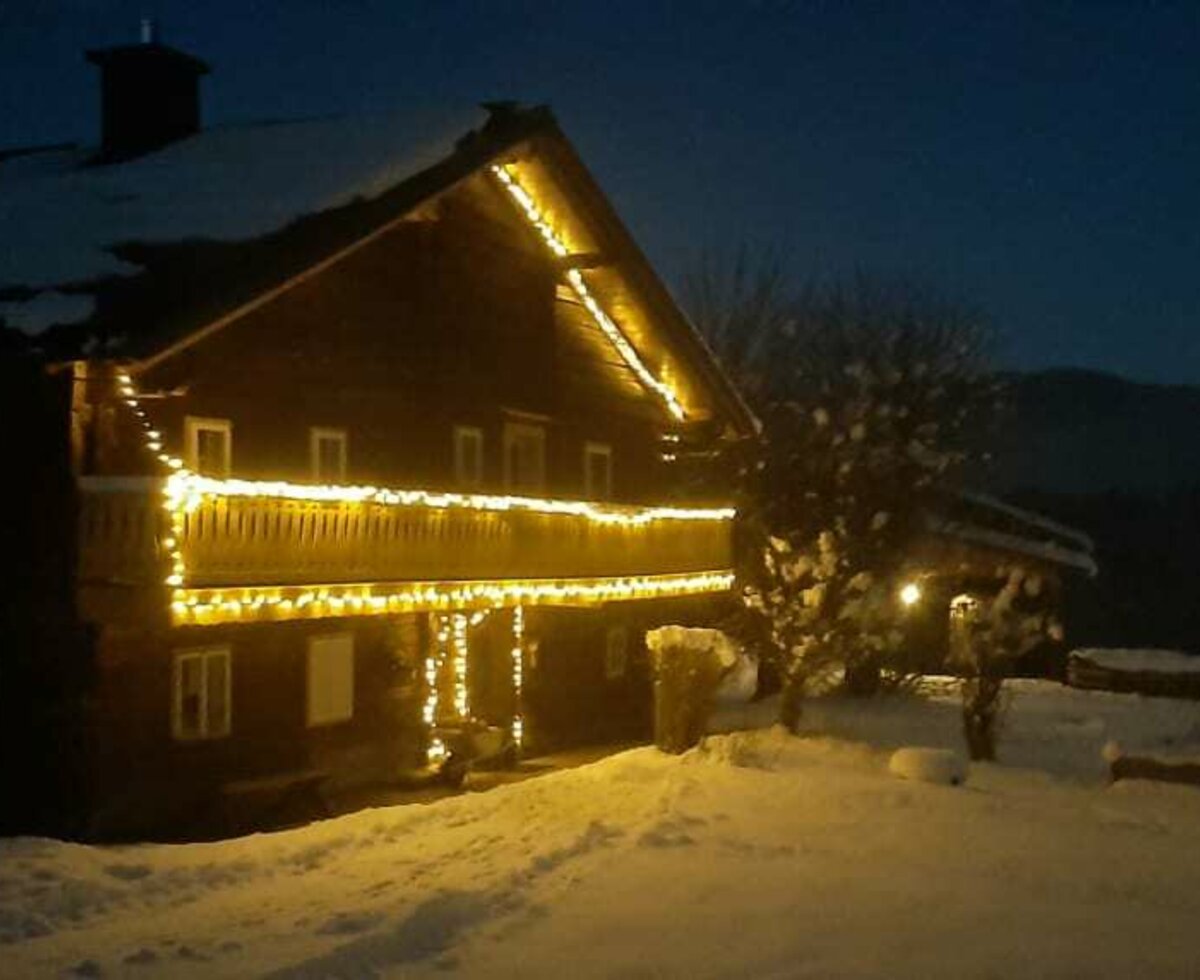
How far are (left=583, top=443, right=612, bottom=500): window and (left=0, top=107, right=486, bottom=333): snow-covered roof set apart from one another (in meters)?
6.73

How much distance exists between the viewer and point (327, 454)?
22391 millimetres

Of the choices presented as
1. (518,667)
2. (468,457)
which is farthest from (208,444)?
(518,667)

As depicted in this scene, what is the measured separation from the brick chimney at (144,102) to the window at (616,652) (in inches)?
434

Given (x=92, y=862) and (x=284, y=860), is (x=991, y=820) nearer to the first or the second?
(x=284, y=860)

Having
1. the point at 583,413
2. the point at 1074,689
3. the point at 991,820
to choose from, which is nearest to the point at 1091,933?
the point at 991,820

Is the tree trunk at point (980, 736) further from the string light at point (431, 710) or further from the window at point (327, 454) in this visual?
the window at point (327, 454)

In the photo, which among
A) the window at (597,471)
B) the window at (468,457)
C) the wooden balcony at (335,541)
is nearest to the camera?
the wooden balcony at (335,541)

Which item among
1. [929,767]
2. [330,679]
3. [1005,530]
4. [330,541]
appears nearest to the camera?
[330,541]

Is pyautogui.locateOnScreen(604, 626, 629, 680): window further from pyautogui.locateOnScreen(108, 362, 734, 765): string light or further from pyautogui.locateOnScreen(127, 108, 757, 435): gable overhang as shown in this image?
pyautogui.locateOnScreen(127, 108, 757, 435): gable overhang

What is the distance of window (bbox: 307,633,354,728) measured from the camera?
73.4 feet

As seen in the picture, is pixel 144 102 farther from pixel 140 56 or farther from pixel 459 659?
pixel 459 659

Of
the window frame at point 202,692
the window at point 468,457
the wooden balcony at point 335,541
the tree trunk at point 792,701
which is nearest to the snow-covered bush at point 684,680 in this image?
the wooden balcony at point 335,541

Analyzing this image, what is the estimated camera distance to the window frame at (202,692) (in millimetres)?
19750

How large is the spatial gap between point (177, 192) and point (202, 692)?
678 cm
